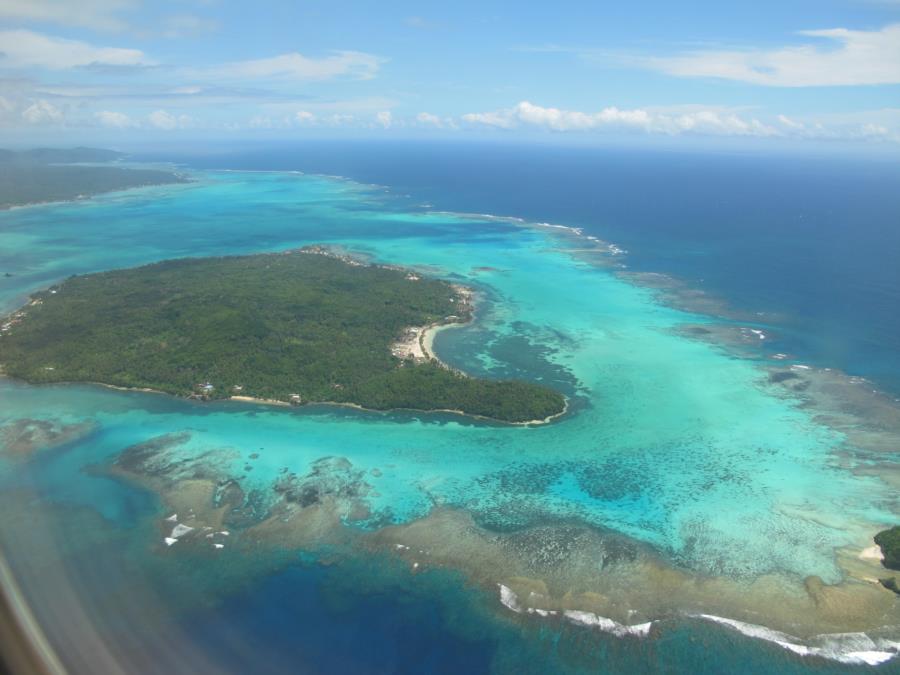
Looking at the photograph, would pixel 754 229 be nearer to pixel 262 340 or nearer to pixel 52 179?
pixel 262 340

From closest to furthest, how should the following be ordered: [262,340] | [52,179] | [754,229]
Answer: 1. [262,340]
2. [754,229]
3. [52,179]

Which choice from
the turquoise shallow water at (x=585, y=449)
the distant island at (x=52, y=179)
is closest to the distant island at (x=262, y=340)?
the turquoise shallow water at (x=585, y=449)

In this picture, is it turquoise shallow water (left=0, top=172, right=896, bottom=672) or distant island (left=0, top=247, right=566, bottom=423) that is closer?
turquoise shallow water (left=0, top=172, right=896, bottom=672)

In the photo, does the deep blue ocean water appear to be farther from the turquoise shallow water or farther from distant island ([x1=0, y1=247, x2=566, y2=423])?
distant island ([x1=0, y1=247, x2=566, y2=423])

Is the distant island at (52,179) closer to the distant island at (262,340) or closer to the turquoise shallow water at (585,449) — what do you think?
the distant island at (262,340)

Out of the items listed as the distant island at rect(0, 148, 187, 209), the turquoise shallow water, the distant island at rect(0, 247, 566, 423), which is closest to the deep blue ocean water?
the turquoise shallow water

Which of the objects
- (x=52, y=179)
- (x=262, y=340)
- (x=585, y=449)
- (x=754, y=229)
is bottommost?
(x=585, y=449)

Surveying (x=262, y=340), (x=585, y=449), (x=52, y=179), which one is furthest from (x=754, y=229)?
(x=52, y=179)
